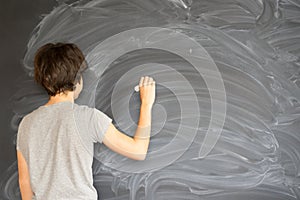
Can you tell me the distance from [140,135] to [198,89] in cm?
29

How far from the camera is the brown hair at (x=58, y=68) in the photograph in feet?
4.50

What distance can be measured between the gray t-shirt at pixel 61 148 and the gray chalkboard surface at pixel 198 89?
341 millimetres

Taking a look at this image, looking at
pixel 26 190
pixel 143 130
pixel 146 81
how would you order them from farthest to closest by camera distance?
pixel 146 81 → pixel 143 130 → pixel 26 190

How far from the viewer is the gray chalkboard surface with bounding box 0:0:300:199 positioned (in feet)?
5.32

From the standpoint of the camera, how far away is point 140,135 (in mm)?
1529

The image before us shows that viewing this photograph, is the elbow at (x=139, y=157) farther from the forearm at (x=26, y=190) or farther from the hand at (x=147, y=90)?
the forearm at (x=26, y=190)

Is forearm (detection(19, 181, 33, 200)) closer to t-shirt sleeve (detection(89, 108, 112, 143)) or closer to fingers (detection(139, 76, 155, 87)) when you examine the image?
t-shirt sleeve (detection(89, 108, 112, 143))

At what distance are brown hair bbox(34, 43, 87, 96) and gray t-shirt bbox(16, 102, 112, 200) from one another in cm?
6

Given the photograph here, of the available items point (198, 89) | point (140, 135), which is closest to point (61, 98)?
point (140, 135)

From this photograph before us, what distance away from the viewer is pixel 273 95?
1622mm

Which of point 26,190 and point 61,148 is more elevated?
point 61,148

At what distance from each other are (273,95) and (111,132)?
Answer: 622mm

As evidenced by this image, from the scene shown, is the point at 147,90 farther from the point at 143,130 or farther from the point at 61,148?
the point at 61,148

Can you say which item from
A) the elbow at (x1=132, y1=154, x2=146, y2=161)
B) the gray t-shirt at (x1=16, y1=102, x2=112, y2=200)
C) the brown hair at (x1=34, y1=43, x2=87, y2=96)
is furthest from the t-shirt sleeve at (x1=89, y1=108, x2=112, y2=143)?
the elbow at (x1=132, y1=154, x2=146, y2=161)
